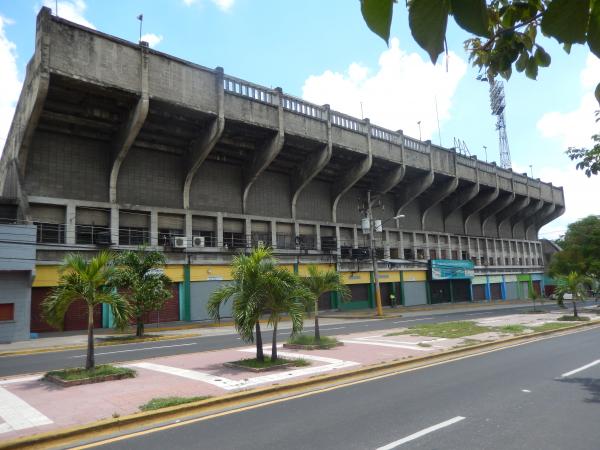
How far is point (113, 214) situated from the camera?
95.2 ft

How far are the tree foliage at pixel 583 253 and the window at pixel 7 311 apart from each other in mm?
39322

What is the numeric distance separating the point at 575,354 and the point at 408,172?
3459 centimetres

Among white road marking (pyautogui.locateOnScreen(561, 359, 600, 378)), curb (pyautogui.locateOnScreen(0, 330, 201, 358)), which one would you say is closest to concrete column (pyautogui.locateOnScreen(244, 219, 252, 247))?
curb (pyautogui.locateOnScreen(0, 330, 201, 358))

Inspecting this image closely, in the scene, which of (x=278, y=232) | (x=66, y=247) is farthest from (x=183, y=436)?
(x=278, y=232)

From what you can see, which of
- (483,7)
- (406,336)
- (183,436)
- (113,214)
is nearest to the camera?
(483,7)

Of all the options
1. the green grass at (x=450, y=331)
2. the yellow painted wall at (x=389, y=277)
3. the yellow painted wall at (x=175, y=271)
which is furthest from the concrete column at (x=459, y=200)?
the green grass at (x=450, y=331)

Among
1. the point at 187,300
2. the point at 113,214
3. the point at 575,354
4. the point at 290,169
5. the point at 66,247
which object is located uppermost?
the point at 290,169

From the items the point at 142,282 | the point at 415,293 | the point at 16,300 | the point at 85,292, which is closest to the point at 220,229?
the point at 142,282

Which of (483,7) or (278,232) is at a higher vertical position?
(278,232)

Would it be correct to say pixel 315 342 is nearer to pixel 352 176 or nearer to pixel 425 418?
pixel 425 418

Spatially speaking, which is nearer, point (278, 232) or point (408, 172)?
point (278, 232)

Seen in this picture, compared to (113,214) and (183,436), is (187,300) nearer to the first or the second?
(113,214)

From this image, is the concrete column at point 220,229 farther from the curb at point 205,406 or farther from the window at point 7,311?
the curb at point 205,406

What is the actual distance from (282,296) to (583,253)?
43.9 m
